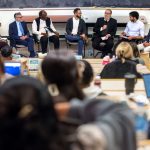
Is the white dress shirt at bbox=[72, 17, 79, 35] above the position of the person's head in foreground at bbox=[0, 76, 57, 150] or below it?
below

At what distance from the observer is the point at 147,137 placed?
2297 millimetres

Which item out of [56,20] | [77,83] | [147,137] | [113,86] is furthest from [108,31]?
[77,83]

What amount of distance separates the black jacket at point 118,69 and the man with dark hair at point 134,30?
398cm

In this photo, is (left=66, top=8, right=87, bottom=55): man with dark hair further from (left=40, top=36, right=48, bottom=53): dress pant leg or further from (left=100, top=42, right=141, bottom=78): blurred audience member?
(left=100, top=42, right=141, bottom=78): blurred audience member

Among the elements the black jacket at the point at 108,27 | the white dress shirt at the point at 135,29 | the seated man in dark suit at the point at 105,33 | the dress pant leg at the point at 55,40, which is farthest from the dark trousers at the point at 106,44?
the dress pant leg at the point at 55,40

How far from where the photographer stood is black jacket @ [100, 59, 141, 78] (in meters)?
4.25

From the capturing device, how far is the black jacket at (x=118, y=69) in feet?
14.0

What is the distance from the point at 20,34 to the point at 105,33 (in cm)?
165

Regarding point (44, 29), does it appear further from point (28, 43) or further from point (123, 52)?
point (123, 52)

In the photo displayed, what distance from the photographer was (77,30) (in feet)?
27.9

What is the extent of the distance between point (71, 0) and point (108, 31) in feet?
5.49

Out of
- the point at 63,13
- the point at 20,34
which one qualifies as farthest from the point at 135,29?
the point at 20,34

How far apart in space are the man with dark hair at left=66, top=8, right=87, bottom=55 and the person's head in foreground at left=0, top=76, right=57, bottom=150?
7004mm

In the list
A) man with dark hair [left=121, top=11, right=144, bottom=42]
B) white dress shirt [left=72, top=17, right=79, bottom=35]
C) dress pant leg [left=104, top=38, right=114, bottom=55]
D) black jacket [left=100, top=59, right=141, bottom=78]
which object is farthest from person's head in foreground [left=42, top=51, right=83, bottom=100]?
white dress shirt [left=72, top=17, right=79, bottom=35]
